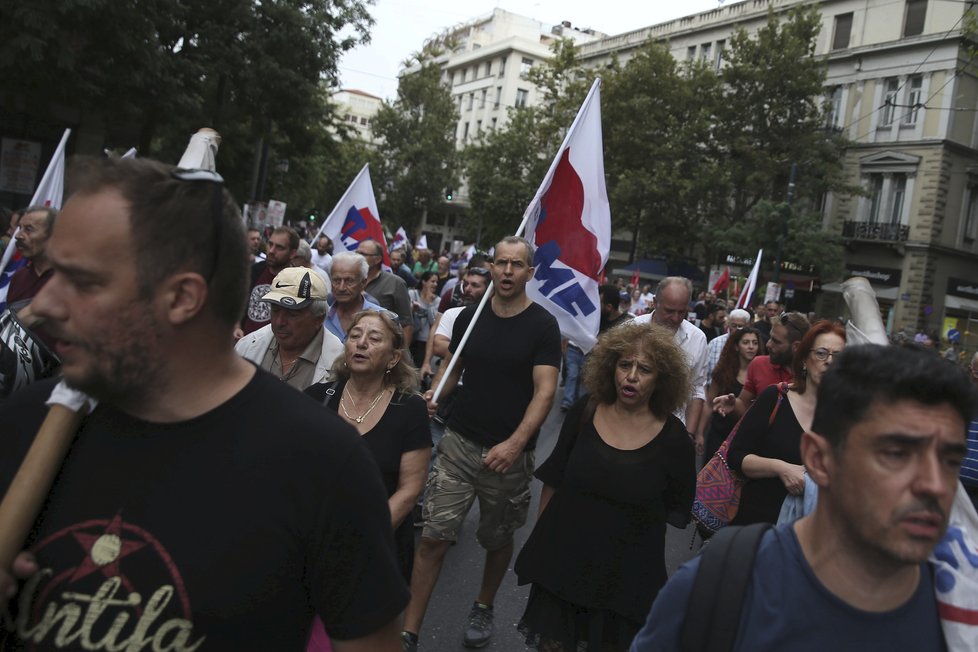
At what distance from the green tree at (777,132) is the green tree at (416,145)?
933 inches

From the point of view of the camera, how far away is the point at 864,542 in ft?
5.60

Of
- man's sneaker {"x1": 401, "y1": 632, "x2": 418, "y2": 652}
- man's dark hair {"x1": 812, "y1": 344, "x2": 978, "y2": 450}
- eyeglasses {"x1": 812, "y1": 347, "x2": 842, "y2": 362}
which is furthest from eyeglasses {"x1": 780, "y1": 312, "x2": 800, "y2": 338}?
man's dark hair {"x1": 812, "y1": 344, "x2": 978, "y2": 450}

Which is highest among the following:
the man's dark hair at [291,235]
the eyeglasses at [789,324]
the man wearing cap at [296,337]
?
the man's dark hair at [291,235]

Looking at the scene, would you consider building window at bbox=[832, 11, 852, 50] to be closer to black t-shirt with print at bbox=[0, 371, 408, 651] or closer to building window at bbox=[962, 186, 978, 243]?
building window at bbox=[962, 186, 978, 243]

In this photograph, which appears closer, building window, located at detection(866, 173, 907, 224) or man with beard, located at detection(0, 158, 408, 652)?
man with beard, located at detection(0, 158, 408, 652)

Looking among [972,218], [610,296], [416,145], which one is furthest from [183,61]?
[416,145]

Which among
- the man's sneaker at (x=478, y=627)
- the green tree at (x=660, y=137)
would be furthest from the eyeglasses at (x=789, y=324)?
the green tree at (x=660, y=137)

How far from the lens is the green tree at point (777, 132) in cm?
3547

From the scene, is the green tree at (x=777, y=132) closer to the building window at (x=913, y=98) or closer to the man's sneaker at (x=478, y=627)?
the building window at (x=913, y=98)

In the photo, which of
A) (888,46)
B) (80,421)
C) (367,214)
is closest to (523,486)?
(80,421)

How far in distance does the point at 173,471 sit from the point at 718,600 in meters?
1.05

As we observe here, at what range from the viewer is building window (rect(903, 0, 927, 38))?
3579 cm

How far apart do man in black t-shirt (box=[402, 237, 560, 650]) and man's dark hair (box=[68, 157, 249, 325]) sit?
10.1 feet

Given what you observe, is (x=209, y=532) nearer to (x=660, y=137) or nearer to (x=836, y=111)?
(x=660, y=137)
